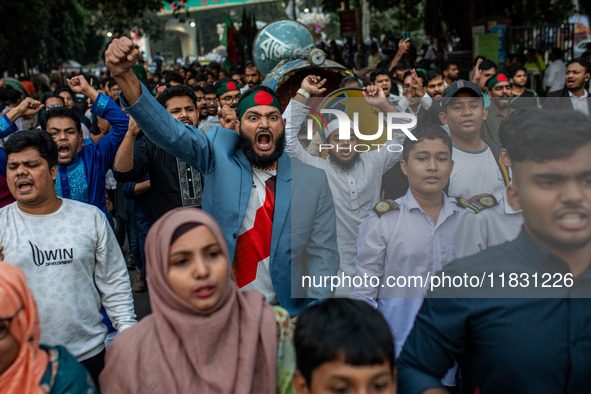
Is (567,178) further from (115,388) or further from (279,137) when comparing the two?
(279,137)

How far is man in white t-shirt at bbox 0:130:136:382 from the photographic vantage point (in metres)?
2.59

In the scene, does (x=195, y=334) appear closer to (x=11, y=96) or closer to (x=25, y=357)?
(x=25, y=357)

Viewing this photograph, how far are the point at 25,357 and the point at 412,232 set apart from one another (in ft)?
4.75

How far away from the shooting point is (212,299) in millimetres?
1881

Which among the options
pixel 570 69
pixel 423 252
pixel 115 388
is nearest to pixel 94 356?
pixel 115 388

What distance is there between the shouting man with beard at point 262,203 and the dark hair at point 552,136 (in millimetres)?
1143

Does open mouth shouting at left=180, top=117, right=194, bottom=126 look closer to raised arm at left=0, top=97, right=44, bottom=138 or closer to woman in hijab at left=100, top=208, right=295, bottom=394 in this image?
raised arm at left=0, top=97, right=44, bottom=138

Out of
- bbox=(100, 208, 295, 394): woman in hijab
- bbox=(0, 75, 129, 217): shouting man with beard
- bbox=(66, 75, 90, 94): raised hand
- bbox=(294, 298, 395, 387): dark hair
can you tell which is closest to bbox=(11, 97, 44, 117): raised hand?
bbox=(0, 75, 129, 217): shouting man with beard

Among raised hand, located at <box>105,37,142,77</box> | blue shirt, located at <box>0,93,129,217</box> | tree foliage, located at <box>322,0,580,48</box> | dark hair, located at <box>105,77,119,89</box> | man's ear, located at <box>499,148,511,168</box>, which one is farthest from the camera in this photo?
tree foliage, located at <box>322,0,580,48</box>

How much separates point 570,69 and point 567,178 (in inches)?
224

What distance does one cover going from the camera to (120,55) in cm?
253

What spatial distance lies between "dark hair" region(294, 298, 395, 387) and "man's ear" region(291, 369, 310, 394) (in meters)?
0.02

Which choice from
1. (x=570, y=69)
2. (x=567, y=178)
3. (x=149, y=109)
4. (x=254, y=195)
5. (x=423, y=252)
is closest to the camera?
(x=567, y=178)

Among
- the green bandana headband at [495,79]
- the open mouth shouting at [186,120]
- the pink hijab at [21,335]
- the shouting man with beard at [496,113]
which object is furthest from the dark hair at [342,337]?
the green bandana headband at [495,79]
